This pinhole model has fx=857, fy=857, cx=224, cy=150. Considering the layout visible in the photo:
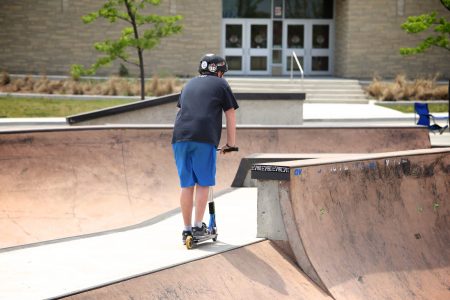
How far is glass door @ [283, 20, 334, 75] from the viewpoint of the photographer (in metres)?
44.3

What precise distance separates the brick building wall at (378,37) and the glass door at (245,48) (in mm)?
4114

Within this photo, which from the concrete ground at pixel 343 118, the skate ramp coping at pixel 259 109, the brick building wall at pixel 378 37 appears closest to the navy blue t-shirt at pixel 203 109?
the skate ramp coping at pixel 259 109

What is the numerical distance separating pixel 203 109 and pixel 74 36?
3484 centimetres

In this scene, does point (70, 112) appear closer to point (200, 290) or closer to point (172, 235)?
point (172, 235)

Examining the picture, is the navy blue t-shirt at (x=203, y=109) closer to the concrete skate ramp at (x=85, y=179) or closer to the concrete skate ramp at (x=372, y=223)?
the concrete skate ramp at (x=372, y=223)

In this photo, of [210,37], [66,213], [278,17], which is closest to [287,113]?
[66,213]

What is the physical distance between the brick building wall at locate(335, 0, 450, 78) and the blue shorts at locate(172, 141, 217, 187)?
Result: 3517cm

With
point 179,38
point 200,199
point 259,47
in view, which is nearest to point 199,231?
point 200,199

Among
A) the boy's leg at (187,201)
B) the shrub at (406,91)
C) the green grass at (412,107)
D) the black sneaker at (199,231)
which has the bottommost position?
the green grass at (412,107)

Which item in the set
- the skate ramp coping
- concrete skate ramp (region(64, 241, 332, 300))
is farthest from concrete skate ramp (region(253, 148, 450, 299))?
the skate ramp coping

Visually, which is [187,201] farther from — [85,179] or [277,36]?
[277,36]

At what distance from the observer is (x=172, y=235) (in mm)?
8531

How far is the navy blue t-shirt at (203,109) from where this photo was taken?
7551 millimetres

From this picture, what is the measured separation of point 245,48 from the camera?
44.1 metres
